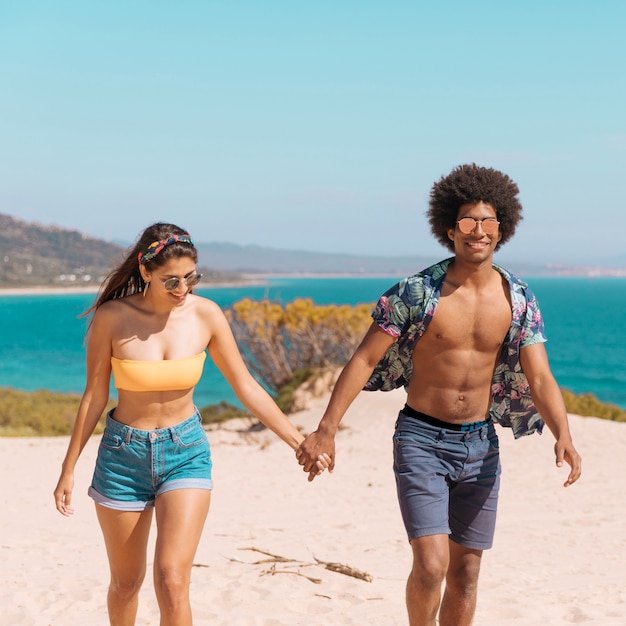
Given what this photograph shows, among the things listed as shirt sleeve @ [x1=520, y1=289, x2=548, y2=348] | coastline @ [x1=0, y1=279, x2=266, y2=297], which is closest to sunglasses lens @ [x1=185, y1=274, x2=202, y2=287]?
shirt sleeve @ [x1=520, y1=289, x2=548, y2=348]

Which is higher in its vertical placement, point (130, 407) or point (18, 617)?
point (130, 407)

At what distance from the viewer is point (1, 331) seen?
89.8m

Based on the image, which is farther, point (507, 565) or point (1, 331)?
point (1, 331)

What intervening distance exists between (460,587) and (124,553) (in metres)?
1.62

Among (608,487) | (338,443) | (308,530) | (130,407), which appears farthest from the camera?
(338,443)

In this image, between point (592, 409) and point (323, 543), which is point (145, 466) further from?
point (592, 409)

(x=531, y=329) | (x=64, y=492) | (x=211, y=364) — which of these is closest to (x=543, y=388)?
(x=531, y=329)

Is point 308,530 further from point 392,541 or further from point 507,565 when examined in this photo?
point 507,565

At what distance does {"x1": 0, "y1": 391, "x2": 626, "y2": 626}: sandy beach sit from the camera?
19.3 ft

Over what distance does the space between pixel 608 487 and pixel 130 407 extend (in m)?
9.04

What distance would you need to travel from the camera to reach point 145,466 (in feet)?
13.3

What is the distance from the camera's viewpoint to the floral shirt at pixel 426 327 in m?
4.17

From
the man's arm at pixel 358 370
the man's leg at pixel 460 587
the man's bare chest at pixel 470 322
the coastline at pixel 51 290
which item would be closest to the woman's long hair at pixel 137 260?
the man's arm at pixel 358 370


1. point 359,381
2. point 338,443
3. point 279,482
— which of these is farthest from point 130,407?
point 338,443
